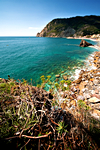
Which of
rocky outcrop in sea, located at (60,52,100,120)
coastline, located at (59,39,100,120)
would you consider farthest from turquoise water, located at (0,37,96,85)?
rocky outcrop in sea, located at (60,52,100,120)

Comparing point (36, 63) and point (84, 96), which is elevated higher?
point (36, 63)

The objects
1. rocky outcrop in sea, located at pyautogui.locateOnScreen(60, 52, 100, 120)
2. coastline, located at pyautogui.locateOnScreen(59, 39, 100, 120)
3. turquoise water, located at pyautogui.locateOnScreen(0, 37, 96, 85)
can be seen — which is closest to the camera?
coastline, located at pyautogui.locateOnScreen(59, 39, 100, 120)

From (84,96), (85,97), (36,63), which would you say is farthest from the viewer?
(36,63)

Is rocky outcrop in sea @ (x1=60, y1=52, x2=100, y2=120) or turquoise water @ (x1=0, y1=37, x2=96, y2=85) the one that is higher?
turquoise water @ (x1=0, y1=37, x2=96, y2=85)

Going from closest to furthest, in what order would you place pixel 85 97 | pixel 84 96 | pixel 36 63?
pixel 85 97
pixel 84 96
pixel 36 63

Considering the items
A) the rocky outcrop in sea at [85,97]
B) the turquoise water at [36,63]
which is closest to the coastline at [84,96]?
the rocky outcrop in sea at [85,97]

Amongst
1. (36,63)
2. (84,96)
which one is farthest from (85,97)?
(36,63)

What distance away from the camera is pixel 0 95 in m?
2.26

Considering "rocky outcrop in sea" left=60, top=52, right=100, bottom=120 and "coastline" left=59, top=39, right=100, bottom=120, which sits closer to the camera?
"coastline" left=59, top=39, right=100, bottom=120

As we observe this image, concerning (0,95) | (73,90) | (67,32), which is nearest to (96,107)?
(73,90)

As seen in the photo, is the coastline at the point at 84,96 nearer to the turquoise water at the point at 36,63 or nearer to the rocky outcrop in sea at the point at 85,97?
the rocky outcrop in sea at the point at 85,97

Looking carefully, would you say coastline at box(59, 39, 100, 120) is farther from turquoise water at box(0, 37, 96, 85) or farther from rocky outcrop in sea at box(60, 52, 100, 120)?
turquoise water at box(0, 37, 96, 85)

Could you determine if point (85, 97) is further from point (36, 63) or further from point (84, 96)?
point (36, 63)

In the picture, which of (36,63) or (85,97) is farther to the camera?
(36,63)
